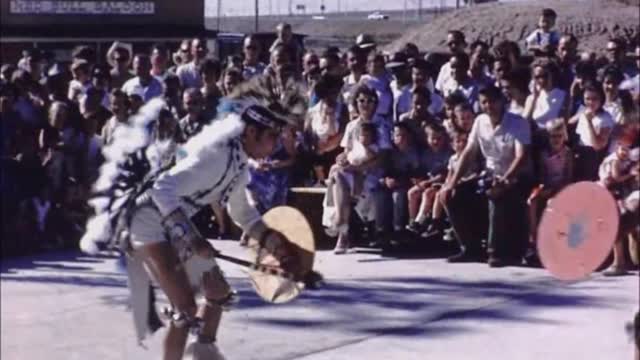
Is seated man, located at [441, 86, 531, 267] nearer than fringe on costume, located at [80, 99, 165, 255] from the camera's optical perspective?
No

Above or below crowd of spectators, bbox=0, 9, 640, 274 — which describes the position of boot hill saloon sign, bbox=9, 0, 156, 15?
above

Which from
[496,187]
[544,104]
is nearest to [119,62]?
[496,187]

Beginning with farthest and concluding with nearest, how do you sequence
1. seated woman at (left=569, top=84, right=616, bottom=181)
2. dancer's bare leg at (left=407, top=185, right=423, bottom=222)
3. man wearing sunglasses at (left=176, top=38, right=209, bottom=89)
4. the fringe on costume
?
1. dancer's bare leg at (left=407, top=185, right=423, bottom=222)
2. man wearing sunglasses at (left=176, top=38, right=209, bottom=89)
3. seated woman at (left=569, top=84, right=616, bottom=181)
4. the fringe on costume

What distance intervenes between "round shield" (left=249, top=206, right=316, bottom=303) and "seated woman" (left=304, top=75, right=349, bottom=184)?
3.16m

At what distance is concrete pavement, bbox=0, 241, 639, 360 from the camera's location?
22.1ft

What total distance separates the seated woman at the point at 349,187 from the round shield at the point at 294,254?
10.4ft

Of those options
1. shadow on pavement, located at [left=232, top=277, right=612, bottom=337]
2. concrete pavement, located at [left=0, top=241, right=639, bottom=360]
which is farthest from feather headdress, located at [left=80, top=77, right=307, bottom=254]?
shadow on pavement, located at [left=232, top=277, right=612, bottom=337]

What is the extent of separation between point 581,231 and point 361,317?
4.90ft

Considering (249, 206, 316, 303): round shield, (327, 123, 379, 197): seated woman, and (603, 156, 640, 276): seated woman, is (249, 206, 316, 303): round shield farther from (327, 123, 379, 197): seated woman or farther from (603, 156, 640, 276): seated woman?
(327, 123, 379, 197): seated woman

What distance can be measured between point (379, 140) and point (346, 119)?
279 millimetres

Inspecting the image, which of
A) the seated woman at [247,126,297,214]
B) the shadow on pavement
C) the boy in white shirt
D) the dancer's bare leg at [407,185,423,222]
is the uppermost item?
the boy in white shirt

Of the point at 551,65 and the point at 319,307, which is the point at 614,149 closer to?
the point at 551,65

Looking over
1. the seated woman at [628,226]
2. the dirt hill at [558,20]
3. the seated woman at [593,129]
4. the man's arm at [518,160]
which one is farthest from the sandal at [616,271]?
the dirt hill at [558,20]

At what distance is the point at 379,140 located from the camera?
30.9 feet
